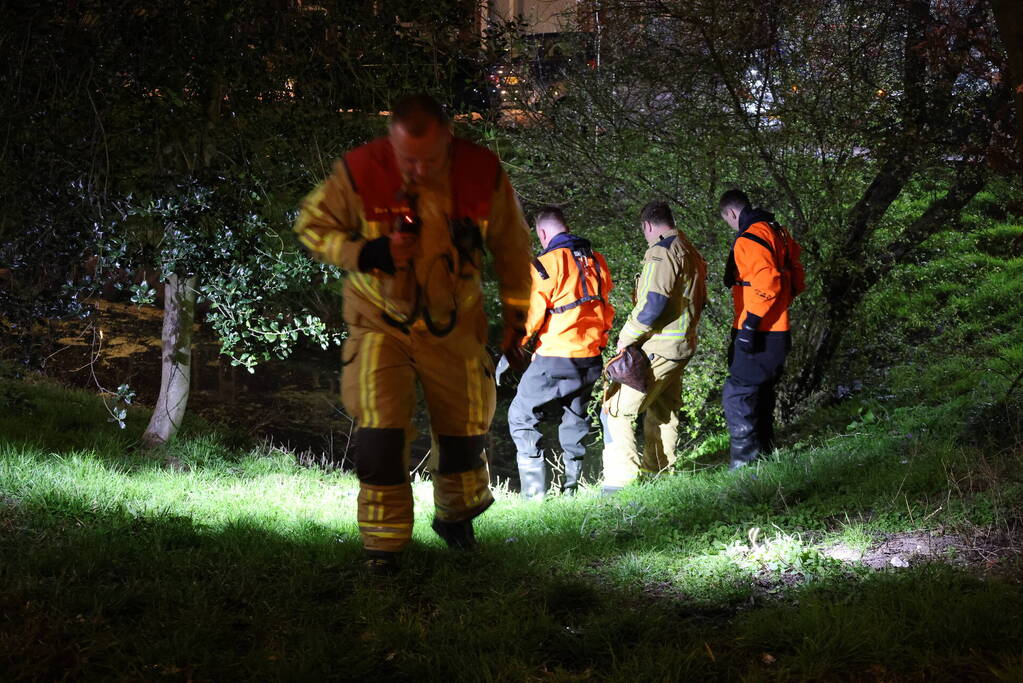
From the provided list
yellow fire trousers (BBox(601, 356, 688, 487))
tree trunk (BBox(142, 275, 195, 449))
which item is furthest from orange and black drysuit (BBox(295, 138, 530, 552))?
tree trunk (BBox(142, 275, 195, 449))

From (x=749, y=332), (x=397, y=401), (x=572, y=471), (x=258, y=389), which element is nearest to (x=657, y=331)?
(x=749, y=332)

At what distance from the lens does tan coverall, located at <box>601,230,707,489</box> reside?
7.03 meters

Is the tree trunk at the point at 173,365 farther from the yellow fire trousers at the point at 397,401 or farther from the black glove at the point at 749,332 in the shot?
the black glove at the point at 749,332

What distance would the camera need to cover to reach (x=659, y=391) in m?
7.61

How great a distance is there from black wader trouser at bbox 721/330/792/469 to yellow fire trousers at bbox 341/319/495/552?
9.93 ft

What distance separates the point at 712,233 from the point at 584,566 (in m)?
6.16

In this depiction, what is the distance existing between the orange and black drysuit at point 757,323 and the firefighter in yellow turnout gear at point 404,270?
9.06ft

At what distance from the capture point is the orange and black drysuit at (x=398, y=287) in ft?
14.2

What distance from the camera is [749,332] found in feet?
23.0

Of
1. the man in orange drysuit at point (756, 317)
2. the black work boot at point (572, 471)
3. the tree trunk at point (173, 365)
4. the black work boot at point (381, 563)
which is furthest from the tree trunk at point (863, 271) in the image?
the black work boot at point (381, 563)

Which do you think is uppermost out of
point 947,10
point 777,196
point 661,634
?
point 947,10

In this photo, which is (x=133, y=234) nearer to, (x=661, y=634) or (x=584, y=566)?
(x=584, y=566)

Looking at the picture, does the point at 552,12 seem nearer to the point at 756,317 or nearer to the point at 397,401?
the point at 756,317

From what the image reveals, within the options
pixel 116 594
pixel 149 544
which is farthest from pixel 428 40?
pixel 116 594
